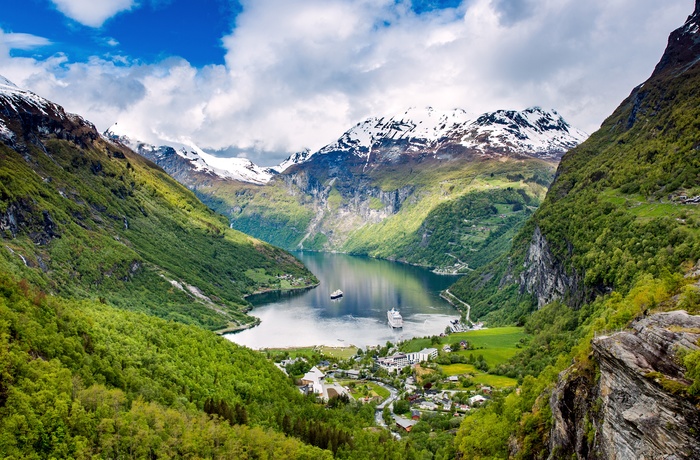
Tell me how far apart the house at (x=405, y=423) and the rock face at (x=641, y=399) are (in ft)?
137

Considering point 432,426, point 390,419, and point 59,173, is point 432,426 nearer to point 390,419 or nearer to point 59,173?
point 390,419

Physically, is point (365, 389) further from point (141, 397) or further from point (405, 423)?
point (141, 397)

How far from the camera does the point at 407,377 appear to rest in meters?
89.2

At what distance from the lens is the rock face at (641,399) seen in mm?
18672

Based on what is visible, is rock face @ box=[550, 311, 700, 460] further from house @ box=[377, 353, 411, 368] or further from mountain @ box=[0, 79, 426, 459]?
house @ box=[377, 353, 411, 368]

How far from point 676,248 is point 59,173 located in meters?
164

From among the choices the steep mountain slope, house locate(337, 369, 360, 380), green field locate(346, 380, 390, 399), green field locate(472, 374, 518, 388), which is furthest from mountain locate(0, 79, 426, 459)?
green field locate(472, 374, 518, 388)

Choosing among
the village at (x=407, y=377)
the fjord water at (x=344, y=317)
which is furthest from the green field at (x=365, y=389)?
the fjord water at (x=344, y=317)

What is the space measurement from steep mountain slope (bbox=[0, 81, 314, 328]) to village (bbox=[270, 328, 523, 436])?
51460 millimetres

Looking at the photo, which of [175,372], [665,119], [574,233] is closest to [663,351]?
[175,372]

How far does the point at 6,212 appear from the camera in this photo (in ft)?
389

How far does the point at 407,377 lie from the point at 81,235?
98.5 metres

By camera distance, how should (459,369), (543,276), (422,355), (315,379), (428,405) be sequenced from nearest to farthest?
(428,405) < (315,379) < (459,369) < (422,355) < (543,276)

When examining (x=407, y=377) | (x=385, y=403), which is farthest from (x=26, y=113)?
(x=385, y=403)
